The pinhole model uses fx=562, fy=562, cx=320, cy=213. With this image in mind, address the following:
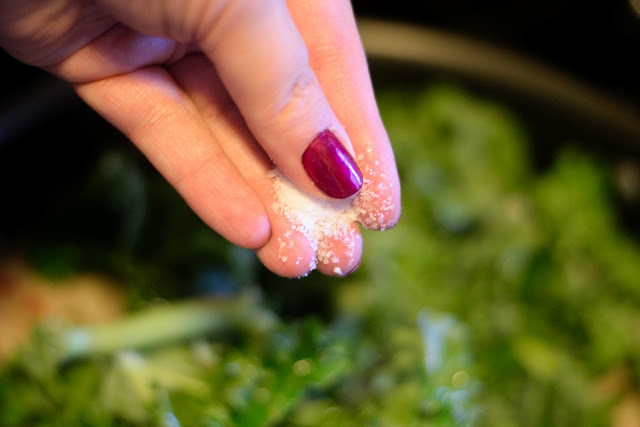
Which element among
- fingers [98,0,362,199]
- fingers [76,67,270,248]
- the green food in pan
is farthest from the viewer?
the green food in pan

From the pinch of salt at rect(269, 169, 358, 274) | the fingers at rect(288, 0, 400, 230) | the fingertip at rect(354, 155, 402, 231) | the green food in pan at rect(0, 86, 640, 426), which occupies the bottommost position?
the green food in pan at rect(0, 86, 640, 426)

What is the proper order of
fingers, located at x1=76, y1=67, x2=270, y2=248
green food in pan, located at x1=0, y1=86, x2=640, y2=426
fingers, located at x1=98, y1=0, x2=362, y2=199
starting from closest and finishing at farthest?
fingers, located at x1=98, y1=0, x2=362, y2=199 → fingers, located at x1=76, y1=67, x2=270, y2=248 → green food in pan, located at x1=0, y1=86, x2=640, y2=426

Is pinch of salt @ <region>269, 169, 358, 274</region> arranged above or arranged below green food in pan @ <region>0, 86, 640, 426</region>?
above

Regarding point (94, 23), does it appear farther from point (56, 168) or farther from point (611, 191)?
point (611, 191)

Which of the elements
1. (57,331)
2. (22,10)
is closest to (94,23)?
(22,10)

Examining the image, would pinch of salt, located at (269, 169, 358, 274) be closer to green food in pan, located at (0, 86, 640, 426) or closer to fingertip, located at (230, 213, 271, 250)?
fingertip, located at (230, 213, 271, 250)

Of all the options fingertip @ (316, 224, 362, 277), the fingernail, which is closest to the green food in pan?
fingertip @ (316, 224, 362, 277)

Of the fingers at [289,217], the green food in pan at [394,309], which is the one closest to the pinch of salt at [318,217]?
the fingers at [289,217]
